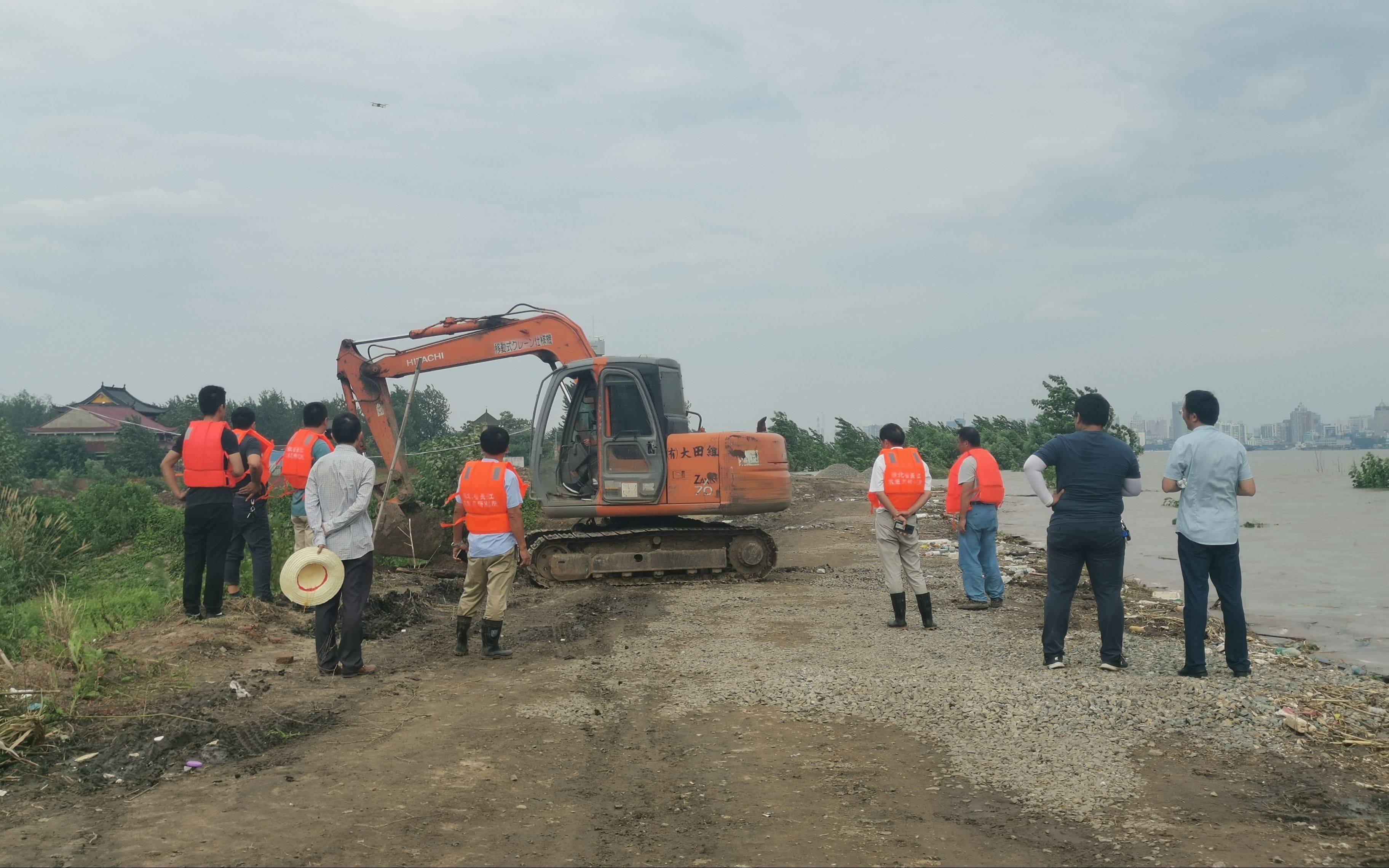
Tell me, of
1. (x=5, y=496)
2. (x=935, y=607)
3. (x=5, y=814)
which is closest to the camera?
(x=5, y=814)

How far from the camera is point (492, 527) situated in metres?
7.14

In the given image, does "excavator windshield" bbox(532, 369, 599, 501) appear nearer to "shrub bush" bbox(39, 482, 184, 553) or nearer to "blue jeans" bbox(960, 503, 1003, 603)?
"blue jeans" bbox(960, 503, 1003, 603)

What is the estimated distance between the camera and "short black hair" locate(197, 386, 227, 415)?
308 inches

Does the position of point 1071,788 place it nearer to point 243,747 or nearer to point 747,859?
point 747,859

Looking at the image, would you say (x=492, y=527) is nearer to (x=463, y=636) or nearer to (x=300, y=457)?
(x=463, y=636)

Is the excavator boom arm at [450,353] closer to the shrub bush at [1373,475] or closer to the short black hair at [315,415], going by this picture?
the short black hair at [315,415]

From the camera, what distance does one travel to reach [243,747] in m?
5.08

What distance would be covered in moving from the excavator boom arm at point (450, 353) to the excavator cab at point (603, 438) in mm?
1293

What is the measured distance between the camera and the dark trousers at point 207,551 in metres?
7.77

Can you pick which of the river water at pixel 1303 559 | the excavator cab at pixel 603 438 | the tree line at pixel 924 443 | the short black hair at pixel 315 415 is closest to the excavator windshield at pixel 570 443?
the excavator cab at pixel 603 438

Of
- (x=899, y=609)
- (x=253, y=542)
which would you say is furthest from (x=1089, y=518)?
(x=253, y=542)

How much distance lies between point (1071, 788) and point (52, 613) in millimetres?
7033

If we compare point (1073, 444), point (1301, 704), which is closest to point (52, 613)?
point (1073, 444)

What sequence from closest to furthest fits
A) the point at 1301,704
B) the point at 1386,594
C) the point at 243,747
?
the point at 243,747 < the point at 1301,704 < the point at 1386,594
